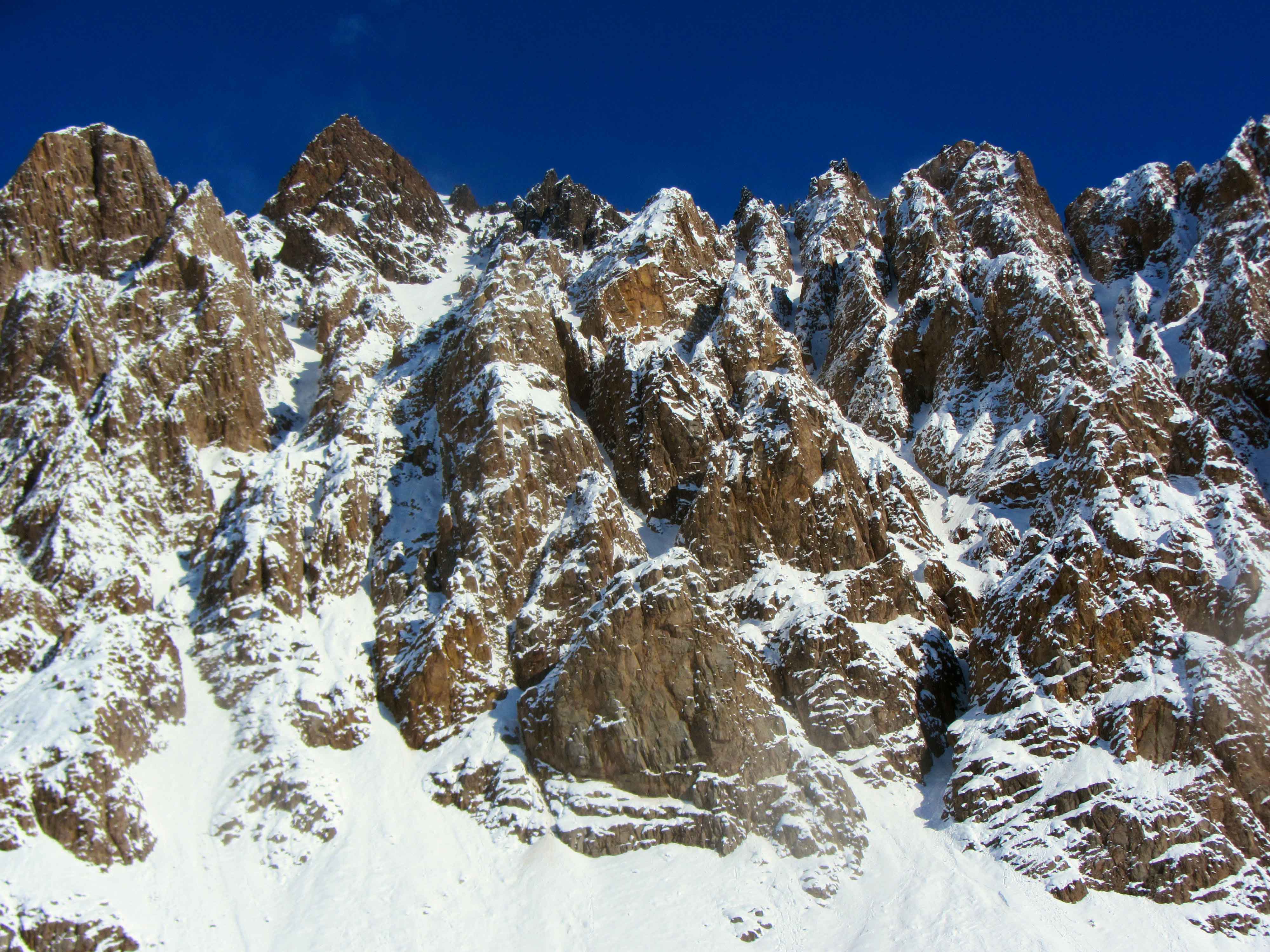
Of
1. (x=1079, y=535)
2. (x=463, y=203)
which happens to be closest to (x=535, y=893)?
(x=1079, y=535)

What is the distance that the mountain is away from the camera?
50781 millimetres

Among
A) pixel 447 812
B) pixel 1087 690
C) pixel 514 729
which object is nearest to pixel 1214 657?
pixel 1087 690

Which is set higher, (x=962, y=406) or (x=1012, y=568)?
(x=962, y=406)

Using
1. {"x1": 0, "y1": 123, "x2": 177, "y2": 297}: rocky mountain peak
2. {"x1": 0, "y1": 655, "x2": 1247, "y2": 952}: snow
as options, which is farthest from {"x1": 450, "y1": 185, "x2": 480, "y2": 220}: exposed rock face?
{"x1": 0, "y1": 655, "x2": 1247, "y2": 952}: snow

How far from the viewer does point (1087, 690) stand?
186ft

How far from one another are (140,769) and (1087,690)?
57.2 m

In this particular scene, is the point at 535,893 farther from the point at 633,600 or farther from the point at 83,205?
the point at 83,205

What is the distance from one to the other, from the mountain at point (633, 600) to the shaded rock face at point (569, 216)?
42.8m

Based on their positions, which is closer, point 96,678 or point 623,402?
point 96,678

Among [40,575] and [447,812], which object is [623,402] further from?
[40,575]

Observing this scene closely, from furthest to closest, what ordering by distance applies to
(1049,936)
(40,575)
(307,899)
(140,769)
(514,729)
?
(40,575) < (514,729) < (140,769) < (307,899) < (1049,936)

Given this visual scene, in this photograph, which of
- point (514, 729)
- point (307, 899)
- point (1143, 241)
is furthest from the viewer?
point (1143, 241)

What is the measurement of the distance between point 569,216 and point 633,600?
10814cm

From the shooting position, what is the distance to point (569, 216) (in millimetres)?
154375
